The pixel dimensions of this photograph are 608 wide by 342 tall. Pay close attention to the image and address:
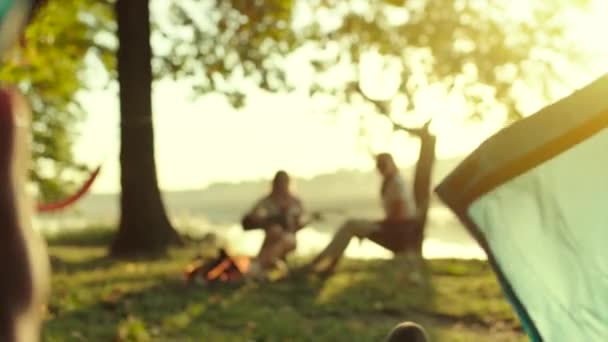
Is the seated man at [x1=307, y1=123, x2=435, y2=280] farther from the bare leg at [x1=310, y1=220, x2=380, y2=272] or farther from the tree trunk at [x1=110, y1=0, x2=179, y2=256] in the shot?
the tree trunk at [x1=110, y1=0, x2=179, y2=256]

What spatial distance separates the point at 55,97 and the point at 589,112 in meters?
14.4

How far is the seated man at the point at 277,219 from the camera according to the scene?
30.6 ft

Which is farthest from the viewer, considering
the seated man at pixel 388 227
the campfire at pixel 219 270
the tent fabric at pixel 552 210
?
the seated man at pixel 388 227

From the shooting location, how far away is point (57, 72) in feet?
50.2

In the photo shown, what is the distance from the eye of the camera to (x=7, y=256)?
1.09m

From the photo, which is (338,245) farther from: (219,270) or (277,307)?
(277,307)

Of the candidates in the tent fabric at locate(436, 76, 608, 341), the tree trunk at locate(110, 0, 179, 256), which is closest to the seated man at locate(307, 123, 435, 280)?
the tree trunk at locate(110, 0, 179, 256)

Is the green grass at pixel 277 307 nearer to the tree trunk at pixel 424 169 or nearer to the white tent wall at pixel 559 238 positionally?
the tree trunk at pixel 424 169

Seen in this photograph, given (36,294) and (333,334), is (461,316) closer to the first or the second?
(333,334)

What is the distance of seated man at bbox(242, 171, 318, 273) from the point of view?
30.6ft

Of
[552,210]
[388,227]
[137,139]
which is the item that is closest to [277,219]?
[388,227]

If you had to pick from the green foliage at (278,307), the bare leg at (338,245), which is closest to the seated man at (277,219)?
the bare leg at (338,245)

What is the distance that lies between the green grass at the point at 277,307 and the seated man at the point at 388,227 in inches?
8.8

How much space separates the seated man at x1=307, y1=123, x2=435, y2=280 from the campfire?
788mm
